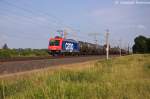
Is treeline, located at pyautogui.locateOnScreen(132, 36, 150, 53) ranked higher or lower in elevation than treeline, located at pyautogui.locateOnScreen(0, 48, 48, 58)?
higher

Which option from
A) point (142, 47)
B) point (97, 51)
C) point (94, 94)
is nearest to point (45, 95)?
point (94, 94)

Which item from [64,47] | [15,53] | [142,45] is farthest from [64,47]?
[142,45]

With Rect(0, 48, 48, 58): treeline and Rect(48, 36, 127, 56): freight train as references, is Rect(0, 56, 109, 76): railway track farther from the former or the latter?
Rect(0, 48, 48, 58): treeline

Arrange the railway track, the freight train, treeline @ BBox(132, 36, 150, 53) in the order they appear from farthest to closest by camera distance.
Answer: treeline @ BBox(132, 36, 150, 53), the freight train, the railway track

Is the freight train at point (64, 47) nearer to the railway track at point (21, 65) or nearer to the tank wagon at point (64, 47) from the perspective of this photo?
the tank wagon at point (64, 47)

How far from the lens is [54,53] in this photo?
41.5 m

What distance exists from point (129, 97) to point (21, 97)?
3197mm

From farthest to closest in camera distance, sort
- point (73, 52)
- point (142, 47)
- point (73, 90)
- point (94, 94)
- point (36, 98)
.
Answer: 1. point (142, 47)
2. point (73, 52)
3. point (73, 90)
4. point (94, 94)
5. point (36, 98)

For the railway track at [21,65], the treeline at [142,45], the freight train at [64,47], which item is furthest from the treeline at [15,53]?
the treeline at [142,45]

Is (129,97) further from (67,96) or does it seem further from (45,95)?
(45,95)

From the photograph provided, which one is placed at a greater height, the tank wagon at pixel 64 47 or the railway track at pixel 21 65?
the tank wagon at pixel 64 47

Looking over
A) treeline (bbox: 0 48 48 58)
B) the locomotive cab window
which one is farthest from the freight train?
treeline (bbox: 0 48 48 58)

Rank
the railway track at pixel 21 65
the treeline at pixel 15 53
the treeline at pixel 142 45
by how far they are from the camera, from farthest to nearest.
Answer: the treeline at pixel 142 45
the treeline at pixel 15 53
the railway track at pixel 21 65

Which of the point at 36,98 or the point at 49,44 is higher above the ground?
the point at 49,44
